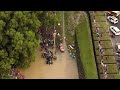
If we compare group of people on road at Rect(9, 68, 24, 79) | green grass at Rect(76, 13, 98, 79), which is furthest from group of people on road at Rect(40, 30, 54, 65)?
group of people on road at Rect(9, 68, 24, 79)

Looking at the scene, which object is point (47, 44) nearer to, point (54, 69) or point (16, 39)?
point (54, 69)

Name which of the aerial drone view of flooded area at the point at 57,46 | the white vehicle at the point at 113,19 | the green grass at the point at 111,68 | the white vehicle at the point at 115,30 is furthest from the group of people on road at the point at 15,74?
the white vehicle at the point at 113,19

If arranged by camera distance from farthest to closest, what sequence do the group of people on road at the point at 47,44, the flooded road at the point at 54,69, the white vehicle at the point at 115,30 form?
the white vehicle at the point at 115,30, the group of people on road at the point at 47,44, the flooded road at the point at 54,69

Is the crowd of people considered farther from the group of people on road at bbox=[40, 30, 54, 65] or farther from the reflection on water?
the reflection on water

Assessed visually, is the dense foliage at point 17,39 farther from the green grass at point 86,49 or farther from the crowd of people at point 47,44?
the green grass at point 86,49

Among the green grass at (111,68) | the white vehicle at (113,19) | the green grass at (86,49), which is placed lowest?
the green grass at (111,68)
